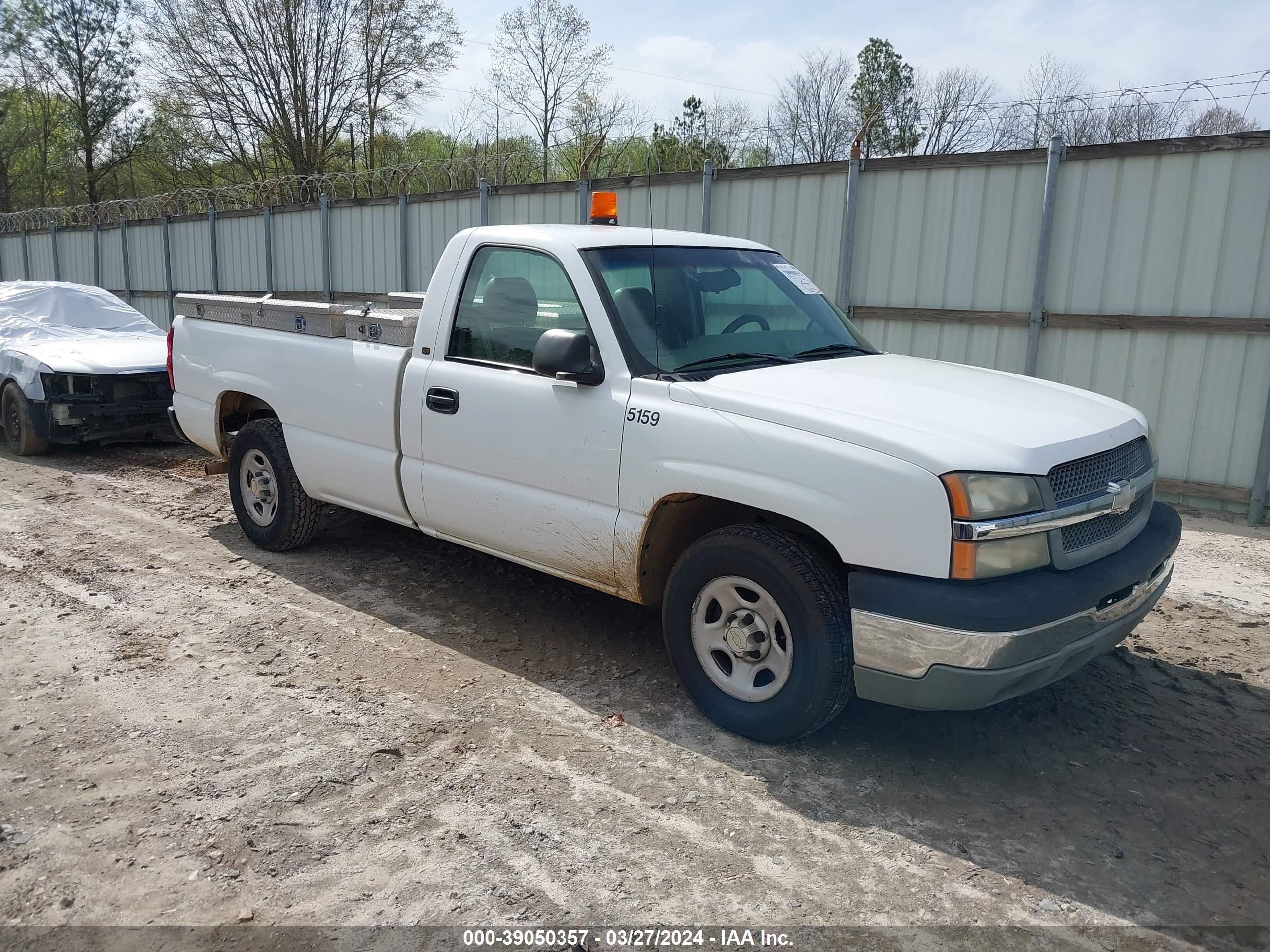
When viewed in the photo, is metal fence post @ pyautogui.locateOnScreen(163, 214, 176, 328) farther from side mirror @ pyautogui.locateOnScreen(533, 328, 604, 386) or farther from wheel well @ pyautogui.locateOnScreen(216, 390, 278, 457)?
side mirror @ pyautogui.locateOnScreen(533, 328, 604, 386)

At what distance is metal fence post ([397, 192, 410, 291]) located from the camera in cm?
1352

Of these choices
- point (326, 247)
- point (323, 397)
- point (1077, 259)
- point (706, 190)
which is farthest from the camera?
point (326, 247)

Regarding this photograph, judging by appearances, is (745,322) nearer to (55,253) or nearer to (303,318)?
(303,318)

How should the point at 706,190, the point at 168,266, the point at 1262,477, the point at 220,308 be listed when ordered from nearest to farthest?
1. the point at 220,308
2. the point at 1262,477
3. the point at 706,190
4. the point at 168,266

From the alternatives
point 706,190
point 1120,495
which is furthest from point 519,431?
point 706,190

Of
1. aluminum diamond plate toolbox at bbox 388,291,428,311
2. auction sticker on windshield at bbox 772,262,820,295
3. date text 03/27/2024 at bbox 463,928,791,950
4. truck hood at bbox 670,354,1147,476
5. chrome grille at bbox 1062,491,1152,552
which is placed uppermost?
auction sticker on windshield at bbox 772,262,820,295

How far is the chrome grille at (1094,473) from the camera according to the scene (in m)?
3.44

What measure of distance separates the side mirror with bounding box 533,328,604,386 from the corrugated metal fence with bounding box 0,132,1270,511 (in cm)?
455

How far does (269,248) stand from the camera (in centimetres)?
1631

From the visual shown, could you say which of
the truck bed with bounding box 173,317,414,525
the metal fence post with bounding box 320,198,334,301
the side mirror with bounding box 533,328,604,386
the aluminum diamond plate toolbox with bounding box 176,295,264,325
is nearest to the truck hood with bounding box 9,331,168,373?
the aluminum diamond plate toolbox with bounding box 176,295,264,325

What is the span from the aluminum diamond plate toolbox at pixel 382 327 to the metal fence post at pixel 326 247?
399 inches

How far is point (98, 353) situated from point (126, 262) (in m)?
11.8

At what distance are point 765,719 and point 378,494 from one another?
99.3 inches

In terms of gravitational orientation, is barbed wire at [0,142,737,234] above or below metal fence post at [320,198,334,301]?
above
